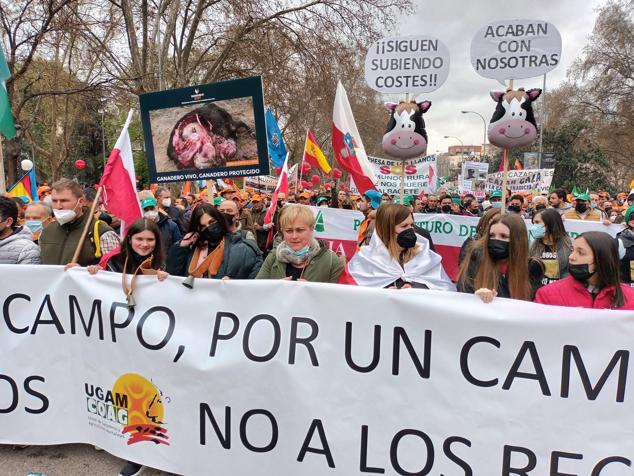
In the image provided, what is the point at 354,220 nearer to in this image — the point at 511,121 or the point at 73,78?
the point at 511,121

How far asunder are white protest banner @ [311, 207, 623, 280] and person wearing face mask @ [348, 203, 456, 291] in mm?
4071

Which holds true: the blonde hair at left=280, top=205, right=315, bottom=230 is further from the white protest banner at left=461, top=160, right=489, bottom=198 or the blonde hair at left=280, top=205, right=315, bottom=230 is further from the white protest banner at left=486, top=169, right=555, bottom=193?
the white protest banner at left=461, top=160, right=489, bottom=198

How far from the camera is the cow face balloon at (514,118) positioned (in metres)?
4.87

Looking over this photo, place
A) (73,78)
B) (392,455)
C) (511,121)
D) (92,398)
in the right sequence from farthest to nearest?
(73,78), (511,121), (92,398), (392,455)

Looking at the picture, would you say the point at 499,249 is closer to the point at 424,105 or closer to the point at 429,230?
the point at 424,105

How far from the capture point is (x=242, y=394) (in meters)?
2.52

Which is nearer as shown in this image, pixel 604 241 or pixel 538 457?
pixel 538 457

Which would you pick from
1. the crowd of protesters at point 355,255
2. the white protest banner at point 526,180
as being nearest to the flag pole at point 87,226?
the crowd of protesters at point 355,255

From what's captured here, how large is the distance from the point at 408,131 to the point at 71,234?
362cm

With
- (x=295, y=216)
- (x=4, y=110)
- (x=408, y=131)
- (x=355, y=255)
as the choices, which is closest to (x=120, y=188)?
(x=295, y=216)

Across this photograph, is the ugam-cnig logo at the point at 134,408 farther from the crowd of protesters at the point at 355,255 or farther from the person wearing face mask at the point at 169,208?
the person wearing face mask at the point at 169,208

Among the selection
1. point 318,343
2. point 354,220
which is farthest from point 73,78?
point 318,343

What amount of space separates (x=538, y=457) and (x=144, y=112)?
373cm

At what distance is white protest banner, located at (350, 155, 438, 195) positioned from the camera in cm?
1112
